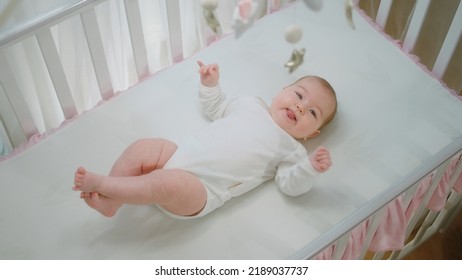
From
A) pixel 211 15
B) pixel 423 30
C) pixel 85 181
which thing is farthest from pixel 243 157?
pixel 423 30

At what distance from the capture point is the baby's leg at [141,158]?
1.39 meters

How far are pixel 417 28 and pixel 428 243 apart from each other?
2.29 ft

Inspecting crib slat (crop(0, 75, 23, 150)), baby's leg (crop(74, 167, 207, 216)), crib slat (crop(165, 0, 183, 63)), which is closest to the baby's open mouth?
baby's leg (crop(74, 167, 207, 216))

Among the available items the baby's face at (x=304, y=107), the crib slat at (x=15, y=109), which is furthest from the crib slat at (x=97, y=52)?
the baby's face at (x=304, y=107)

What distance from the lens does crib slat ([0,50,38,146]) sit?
1.40 metres

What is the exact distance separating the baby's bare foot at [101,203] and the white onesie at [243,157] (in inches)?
6.2

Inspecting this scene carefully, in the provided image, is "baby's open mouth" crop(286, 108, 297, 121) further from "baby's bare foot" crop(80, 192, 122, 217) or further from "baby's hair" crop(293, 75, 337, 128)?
"baby's bare foot" crop(80, 192, 122, 217)

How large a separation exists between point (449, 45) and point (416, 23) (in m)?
0.11

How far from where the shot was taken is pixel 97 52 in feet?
4.99

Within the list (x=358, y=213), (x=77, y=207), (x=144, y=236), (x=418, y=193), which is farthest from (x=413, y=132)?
(x=77, y=207)

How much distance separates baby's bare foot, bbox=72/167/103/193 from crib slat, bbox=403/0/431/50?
97cm

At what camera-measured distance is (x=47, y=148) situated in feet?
5.04

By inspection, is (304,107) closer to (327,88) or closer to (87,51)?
(327,88)
